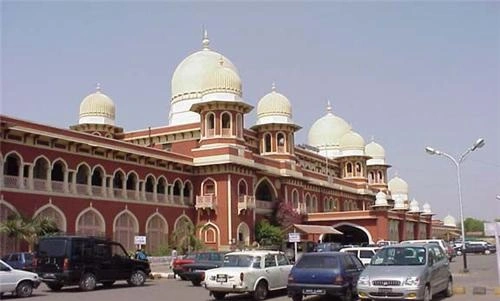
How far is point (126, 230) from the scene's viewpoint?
38.8 m

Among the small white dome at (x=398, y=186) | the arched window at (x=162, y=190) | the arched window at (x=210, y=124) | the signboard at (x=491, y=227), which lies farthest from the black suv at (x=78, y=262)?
the small white dome at (x=398, y=186)

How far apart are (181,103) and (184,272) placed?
104 ft

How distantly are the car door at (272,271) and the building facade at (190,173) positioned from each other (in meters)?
17.6

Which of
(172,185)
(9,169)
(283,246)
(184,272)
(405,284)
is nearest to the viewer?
(405,284)

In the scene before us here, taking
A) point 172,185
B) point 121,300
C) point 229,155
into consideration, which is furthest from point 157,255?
point 121,300

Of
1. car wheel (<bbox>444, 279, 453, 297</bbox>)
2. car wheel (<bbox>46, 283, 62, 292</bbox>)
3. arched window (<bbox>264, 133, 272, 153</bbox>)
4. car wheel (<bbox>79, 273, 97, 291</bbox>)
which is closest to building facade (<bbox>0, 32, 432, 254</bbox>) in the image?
arched window (<bbox>264, 133, 272, 153</bbox>)

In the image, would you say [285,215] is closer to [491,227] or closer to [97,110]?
[97,110]

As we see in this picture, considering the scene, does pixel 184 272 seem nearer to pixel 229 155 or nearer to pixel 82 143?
pixel 82 143

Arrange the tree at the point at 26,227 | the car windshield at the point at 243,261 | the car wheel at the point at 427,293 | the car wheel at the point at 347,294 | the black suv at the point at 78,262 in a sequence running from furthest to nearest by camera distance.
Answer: the tree at the point at 26,227 < the black suv at the point at 78,262 < the car windshield at the point at 243,261 < the car wheel at the point at 347,294 < the car wheel at the point at 427,293

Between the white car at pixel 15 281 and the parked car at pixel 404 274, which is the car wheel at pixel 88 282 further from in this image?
the parked car at pixel 404 274

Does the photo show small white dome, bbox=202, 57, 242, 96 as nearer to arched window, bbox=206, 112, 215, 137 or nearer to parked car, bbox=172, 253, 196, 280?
arched window, bbox=206, 112, 215, 137

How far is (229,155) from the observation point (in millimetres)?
44094

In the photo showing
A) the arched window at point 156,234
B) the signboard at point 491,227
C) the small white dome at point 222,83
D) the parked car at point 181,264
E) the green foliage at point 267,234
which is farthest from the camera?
the green foliage at point 267,234

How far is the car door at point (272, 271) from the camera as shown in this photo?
17125mm
